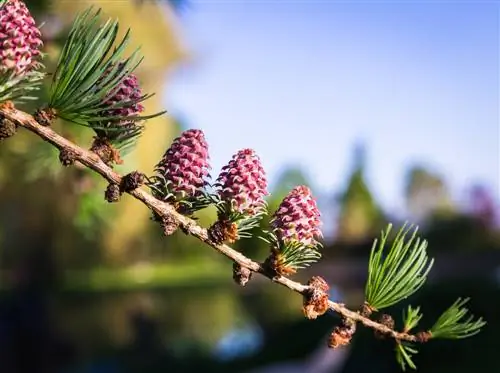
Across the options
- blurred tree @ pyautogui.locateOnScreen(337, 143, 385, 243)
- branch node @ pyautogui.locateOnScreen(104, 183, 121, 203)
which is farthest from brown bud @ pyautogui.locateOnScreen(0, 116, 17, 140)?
blurred tree @ pyautogui.locateOnScreen(337, 143, 385, 243)

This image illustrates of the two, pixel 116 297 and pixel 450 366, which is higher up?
pixel 450 366

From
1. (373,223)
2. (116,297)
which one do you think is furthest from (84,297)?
(373,223)

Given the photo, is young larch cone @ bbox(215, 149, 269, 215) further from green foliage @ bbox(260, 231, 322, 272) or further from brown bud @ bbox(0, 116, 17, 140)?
brown bud @ bbox(0, 116, 17, 140)

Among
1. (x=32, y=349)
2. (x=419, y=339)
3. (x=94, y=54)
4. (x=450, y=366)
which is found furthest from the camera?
(x=32, y=349)

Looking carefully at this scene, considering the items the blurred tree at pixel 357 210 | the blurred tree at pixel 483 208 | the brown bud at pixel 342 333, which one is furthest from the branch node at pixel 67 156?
the blurred tree at pixel 357 210

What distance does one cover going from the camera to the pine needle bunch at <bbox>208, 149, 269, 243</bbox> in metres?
0.71

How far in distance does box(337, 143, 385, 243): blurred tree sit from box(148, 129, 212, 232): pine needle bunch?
24.1 meters

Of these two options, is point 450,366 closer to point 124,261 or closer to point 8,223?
point 8,223

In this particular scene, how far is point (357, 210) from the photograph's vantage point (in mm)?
26062

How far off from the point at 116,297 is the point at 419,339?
16.8m

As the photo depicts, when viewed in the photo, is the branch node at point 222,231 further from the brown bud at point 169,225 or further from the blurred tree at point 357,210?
the blurred tree at point 357,210

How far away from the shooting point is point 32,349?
8.51 m

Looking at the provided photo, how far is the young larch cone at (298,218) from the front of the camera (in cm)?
72

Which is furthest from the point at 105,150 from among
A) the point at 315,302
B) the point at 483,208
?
the point at 483,208
